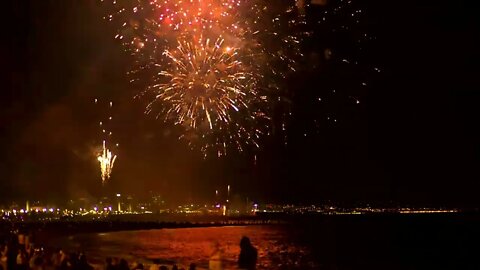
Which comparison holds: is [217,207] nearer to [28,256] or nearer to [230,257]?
[230,257]

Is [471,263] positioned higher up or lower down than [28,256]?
lower down

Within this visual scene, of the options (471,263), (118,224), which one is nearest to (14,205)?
(118,224)

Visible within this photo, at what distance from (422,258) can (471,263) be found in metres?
4.12

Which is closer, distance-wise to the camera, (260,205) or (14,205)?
(14,205)

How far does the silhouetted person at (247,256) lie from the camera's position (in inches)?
938

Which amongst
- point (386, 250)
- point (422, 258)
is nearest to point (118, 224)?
point (386, 250)

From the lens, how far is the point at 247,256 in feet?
81.1

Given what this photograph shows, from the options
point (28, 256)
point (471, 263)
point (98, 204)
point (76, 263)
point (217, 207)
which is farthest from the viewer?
point (217, 207)

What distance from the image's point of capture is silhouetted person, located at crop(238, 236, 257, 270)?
23.8 metres

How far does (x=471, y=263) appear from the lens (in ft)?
141

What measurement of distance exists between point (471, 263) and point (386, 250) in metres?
9.68

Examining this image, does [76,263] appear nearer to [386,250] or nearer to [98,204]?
[386,250]

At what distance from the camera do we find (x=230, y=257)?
31797 millimetres

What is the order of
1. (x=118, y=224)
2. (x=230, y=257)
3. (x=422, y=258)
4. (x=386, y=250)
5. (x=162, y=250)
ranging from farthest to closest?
(x=118, y=224), (x=386, y=250), (x=422, y=258), (x=162, y=250), (x=230, y=257)
